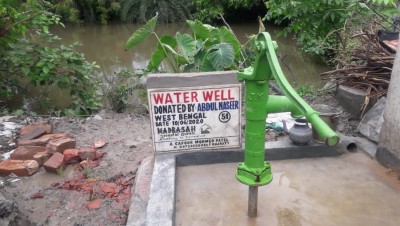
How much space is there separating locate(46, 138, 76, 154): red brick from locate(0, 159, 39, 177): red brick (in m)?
0.20

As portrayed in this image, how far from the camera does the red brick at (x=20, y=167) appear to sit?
3035 millimetres

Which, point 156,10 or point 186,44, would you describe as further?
point 156,10

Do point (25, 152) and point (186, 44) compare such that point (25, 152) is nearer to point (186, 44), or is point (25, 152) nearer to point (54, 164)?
point (54, 164)

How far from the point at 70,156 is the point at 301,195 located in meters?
2.02

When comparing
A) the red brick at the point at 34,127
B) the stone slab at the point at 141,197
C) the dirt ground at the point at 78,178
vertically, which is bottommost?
the dirt ground at the point at 78,178

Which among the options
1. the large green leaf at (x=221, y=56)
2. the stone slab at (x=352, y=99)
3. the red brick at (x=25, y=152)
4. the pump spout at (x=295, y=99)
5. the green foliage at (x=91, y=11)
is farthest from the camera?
the green foliage at (x=91, y=11)

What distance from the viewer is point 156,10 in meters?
15.6

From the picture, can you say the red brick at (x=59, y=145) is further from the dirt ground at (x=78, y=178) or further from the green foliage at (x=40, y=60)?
the green foliage at (x=40, y=60)

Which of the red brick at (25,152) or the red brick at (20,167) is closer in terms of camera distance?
the red brick at (20,167)

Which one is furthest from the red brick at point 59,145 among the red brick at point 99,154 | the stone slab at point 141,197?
the stone slab at point 141,197

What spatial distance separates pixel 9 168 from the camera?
3.05 meters

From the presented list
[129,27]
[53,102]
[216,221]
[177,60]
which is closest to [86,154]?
[177,60]

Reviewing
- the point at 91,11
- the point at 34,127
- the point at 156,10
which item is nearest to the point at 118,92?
the point at 34,127

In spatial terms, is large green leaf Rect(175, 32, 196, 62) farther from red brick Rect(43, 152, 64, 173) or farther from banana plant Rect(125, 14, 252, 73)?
red brick Rect(43, 152, 64, 173)
